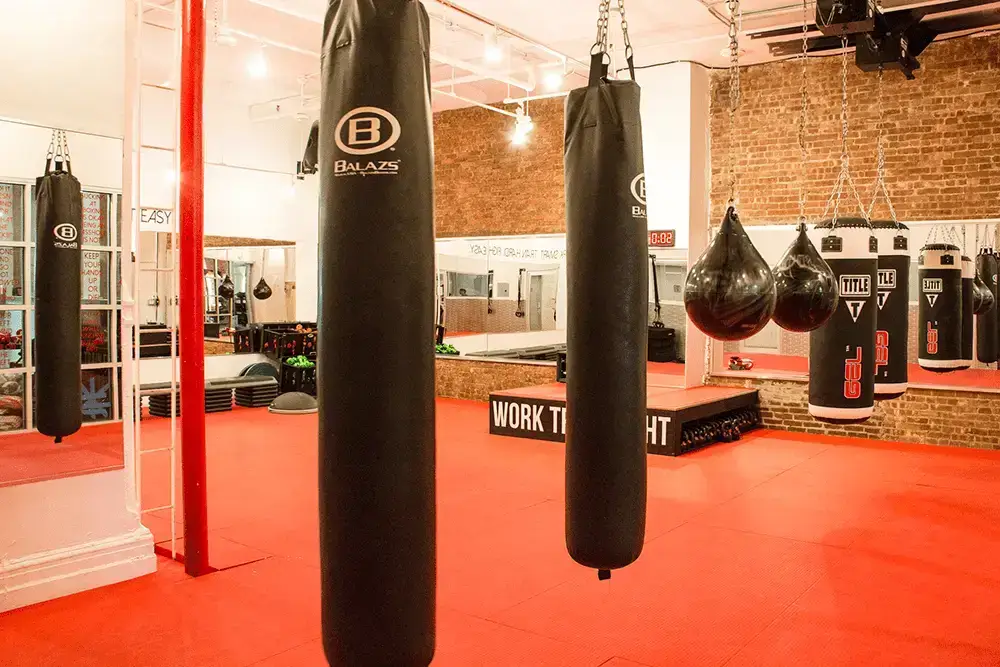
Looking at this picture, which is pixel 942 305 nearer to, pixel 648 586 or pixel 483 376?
pixel 648 586

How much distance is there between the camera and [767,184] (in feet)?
29.3

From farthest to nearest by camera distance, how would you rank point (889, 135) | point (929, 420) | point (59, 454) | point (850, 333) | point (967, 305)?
point (889, 135) < point (929, 420) < point (967, 305) < point (850, 333) < point (59, 454)

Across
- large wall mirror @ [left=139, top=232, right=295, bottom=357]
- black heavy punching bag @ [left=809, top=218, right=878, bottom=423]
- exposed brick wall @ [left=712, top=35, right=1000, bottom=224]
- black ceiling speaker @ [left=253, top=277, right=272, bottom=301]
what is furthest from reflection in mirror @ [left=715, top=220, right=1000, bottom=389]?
black ceiling speaker @ [left=253, top=277, right=272, bottom=301]

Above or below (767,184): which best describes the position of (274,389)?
below

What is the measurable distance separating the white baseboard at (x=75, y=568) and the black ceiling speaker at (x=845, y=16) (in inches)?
223

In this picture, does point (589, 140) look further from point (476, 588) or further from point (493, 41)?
point (493, 41)

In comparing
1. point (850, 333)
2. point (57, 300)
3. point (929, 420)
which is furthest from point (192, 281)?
point (929, 420)

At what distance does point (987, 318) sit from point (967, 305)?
785mm

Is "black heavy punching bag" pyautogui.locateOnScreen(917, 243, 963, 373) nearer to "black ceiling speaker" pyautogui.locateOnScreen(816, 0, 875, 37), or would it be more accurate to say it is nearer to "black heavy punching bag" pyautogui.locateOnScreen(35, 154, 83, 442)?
"black ceiling speaker" pyautogui.locateOnScreen(816, 0, 875, 37)

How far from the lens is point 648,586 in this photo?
4.15m

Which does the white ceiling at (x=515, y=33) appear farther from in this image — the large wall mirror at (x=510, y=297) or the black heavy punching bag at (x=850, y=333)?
the black heavy punching bag at (x=850, y=333)

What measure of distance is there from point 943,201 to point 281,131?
27.0 ft

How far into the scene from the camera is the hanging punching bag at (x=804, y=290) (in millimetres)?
4211

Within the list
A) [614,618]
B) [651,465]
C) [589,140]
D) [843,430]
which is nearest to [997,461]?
[843,430]
